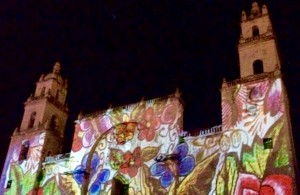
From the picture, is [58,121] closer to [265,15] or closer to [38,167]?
[38,167]

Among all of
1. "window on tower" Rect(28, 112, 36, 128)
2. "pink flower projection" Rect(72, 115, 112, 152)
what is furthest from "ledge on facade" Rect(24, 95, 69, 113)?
"pink flower projection" Rect(72, 115, 112, 152)

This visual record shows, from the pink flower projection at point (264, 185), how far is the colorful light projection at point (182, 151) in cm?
2

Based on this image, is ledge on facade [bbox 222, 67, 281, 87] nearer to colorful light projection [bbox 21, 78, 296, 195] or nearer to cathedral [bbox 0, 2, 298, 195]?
cathedral [bbox 0, 2, 298, 195]

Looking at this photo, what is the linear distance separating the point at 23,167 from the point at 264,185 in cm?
1938

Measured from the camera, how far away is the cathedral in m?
22.9

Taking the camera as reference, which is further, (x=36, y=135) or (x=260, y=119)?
(x=36, y=135)

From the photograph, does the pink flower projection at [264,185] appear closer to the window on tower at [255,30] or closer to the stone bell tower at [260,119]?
the stone bell tower at [260,119]

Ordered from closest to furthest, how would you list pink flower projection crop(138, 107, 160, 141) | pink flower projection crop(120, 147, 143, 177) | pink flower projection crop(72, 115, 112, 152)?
pink flower projection crop(120, 147, 143, 177) → pink flower projection crop(138, 107, 160, 141) → pink flower projection crop(72, 115, 112, 152)

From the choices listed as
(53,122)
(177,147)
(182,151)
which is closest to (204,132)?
(182,151)

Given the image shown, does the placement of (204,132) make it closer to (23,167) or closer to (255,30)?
(255,30)

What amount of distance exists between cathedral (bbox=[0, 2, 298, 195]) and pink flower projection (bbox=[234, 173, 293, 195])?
53 mm

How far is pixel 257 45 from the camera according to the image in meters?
27.8

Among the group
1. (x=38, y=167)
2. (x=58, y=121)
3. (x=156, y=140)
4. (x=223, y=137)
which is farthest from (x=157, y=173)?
(x=58, y=121)

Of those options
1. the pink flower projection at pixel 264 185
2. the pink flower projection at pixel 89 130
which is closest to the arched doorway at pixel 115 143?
the pink flower projection at pixel 89 130
